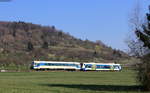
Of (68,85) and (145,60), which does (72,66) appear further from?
(145,60)

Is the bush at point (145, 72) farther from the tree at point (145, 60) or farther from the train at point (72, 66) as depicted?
the train at point (72, 66)

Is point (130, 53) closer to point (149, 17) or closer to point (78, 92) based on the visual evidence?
point (149, 17)

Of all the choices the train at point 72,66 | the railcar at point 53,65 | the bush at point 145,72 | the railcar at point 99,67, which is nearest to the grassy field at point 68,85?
the bush at point 145,72

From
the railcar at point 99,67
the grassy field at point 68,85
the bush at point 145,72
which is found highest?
the railcar at point 99,67

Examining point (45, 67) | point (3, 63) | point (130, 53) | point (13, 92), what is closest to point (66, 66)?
point (45, 67)

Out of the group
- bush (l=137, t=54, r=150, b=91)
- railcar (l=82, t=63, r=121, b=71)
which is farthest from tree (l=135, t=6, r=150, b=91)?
railcar (l=82, t=63, r=121, b=71)

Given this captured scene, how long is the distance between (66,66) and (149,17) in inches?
3211

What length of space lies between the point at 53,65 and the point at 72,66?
7.06 m

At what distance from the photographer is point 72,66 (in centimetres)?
11319

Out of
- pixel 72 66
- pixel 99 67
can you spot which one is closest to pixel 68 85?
pixel 72 66

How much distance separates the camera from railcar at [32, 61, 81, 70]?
10569 centimetres

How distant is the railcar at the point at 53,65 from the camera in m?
106

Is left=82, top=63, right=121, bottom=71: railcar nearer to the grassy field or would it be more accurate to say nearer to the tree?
the grassy field

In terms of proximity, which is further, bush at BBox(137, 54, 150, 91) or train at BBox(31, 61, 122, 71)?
train at BBox(31, 61, 122, 71)
